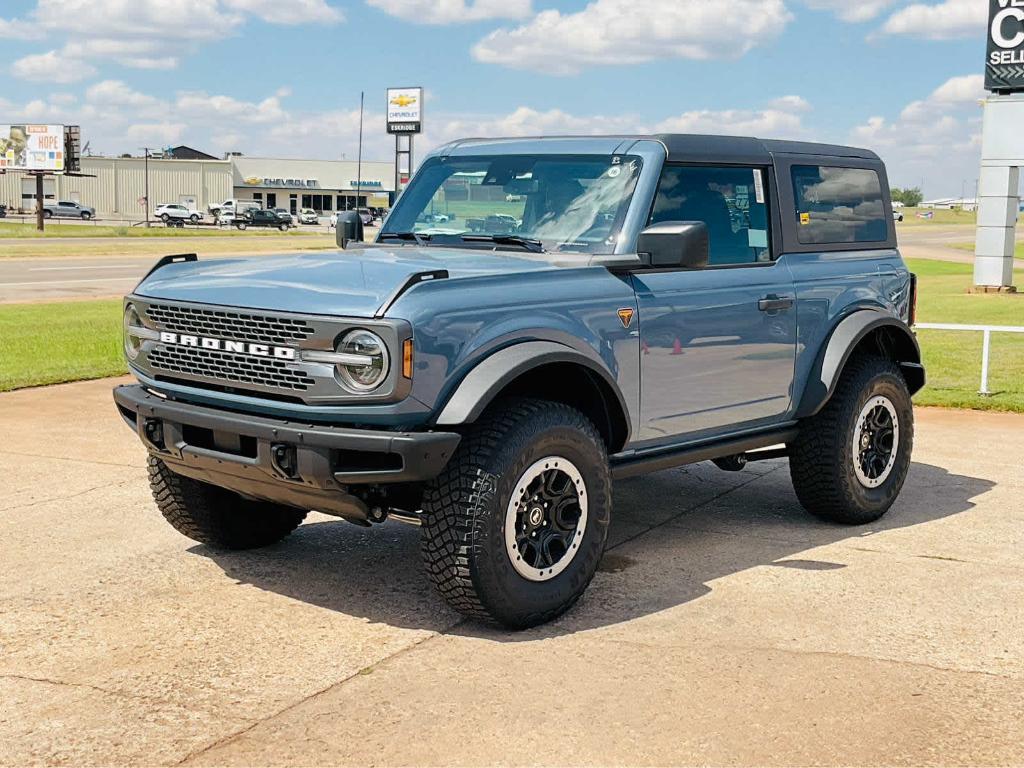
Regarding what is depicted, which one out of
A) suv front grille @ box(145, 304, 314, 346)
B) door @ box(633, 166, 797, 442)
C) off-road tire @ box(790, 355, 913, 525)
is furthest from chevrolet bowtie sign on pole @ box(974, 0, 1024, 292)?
suv front grille @ box(145, 304, 314, 346)

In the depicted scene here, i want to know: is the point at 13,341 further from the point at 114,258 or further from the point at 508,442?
the point at 114,258

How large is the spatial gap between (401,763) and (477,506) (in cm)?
123

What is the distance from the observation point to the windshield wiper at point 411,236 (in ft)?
20.7

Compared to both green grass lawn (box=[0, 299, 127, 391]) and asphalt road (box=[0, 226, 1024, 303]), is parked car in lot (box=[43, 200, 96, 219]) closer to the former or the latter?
asphalt road (box=[0, 226, 1024, 303])

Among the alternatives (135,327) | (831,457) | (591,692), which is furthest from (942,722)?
(135,327)

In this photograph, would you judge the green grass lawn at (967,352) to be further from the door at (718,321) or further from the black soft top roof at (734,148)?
the door at (718,321)

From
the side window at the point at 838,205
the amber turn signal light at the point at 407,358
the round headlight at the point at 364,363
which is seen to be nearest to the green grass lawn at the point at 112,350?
the side window at the point at 838,205

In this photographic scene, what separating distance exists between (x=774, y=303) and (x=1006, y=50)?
2159 centimetres

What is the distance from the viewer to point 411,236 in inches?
253

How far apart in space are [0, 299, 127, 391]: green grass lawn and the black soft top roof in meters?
7.40

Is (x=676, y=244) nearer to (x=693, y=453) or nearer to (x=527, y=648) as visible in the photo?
(x=693, y=453)

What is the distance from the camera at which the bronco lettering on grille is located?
485cm

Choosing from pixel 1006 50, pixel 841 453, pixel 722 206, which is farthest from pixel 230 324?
Result: pixel 1006 50

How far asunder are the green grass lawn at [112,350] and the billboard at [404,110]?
181ft
